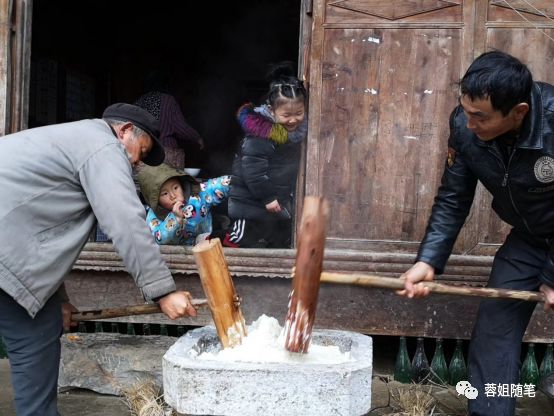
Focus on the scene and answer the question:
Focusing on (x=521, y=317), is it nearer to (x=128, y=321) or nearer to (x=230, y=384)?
(x=230, y=384)

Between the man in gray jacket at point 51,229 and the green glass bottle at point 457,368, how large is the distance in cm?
282

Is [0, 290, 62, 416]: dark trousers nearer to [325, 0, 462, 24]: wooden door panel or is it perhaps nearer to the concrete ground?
the concrete ground

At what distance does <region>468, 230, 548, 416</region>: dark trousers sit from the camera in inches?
154

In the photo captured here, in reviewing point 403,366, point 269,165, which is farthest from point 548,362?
point 269,165

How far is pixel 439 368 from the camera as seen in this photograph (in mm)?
5391

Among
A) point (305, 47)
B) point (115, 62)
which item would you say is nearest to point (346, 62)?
point (305, 47)

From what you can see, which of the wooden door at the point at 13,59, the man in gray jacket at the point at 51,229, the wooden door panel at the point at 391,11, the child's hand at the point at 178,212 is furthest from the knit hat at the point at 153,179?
the man in gray jacket at the point at 51,229

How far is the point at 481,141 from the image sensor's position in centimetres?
383

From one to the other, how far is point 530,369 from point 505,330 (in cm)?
166

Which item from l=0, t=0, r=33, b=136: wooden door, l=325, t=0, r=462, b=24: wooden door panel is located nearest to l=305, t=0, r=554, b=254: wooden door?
l=325, t=0, r=462, b=24: wooden door panel

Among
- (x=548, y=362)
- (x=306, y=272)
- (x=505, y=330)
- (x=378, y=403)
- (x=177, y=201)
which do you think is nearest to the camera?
(x=306, y=272)

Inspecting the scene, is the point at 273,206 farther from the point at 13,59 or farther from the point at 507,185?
the point at 13,59

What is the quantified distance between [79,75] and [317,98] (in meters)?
6.00

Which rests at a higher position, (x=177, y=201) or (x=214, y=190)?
(x=214, y=190)
